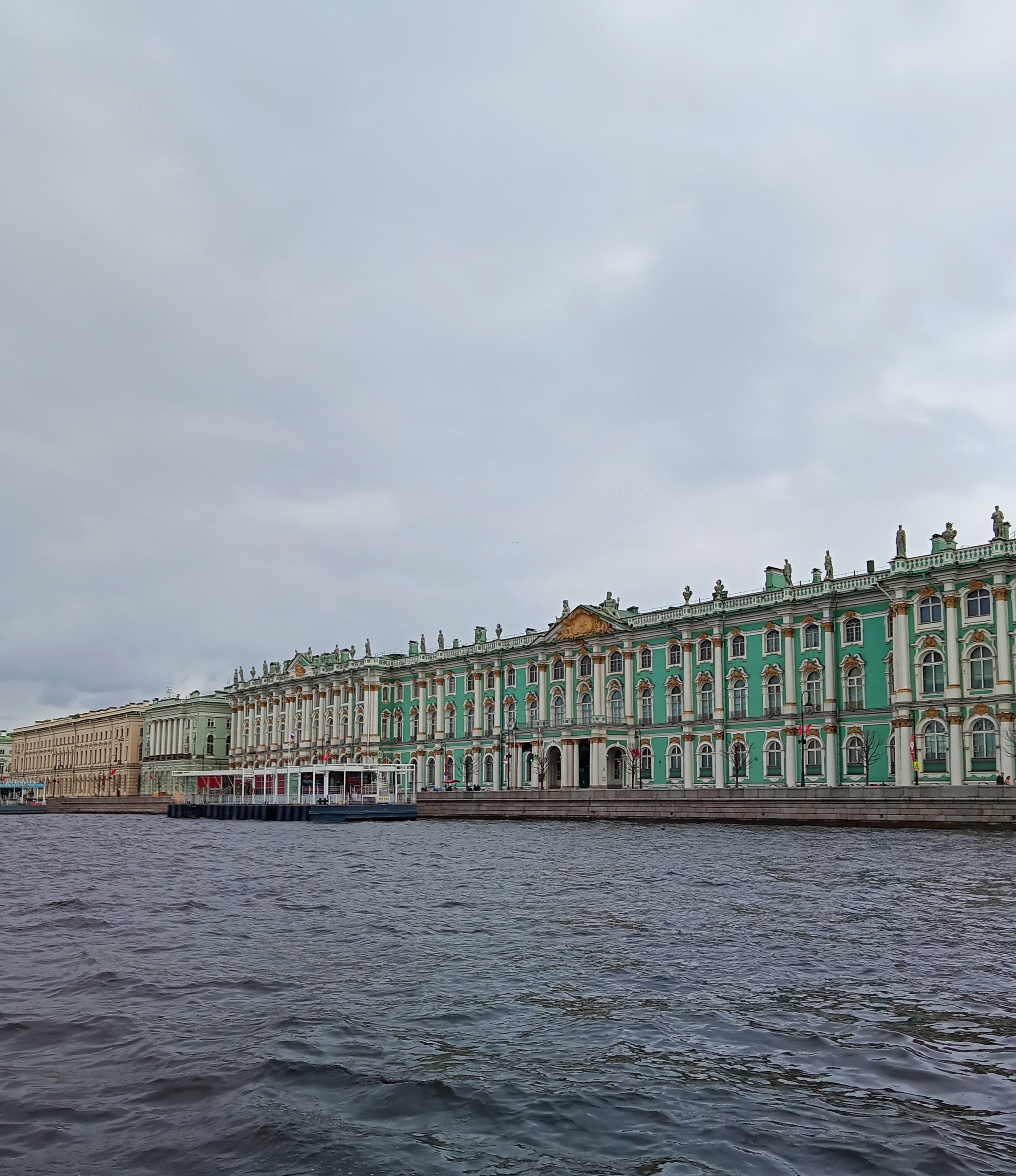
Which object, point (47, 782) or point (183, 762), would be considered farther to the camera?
point (47, 782)

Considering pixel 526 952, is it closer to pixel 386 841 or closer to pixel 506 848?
pixel 506 848

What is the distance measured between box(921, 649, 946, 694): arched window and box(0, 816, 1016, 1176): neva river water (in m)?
42.3

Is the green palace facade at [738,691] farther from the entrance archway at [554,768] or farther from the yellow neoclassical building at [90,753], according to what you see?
the yellow neoclassical building at [90,753]

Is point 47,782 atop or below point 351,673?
below

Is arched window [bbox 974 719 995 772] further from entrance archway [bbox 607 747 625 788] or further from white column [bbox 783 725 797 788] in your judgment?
entrance archway [bbox 607 747 625 788]

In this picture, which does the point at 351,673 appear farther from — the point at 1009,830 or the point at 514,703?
the point at 1009,830

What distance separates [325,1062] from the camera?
10.9m

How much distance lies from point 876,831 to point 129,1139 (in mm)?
46721

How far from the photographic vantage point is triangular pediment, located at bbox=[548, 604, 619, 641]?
90.0 m

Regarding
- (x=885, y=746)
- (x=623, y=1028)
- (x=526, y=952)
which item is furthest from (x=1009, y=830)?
(x=623, y=1028)

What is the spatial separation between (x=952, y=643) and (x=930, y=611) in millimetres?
2768

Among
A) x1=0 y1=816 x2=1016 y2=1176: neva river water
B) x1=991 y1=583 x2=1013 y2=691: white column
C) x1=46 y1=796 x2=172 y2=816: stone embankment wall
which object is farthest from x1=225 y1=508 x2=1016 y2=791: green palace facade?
x1=0 y1=816 x2=1016 y2=1176: neva river water

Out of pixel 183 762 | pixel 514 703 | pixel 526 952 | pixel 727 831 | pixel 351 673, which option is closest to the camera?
pixel 526 952

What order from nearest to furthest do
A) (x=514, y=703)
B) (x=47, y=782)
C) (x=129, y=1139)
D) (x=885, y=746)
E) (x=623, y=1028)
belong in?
(x=129, y=1139) → (x=623, y=1028) → (x=885, y=746) → (x=514, y=703) → (x=47, y=782)
